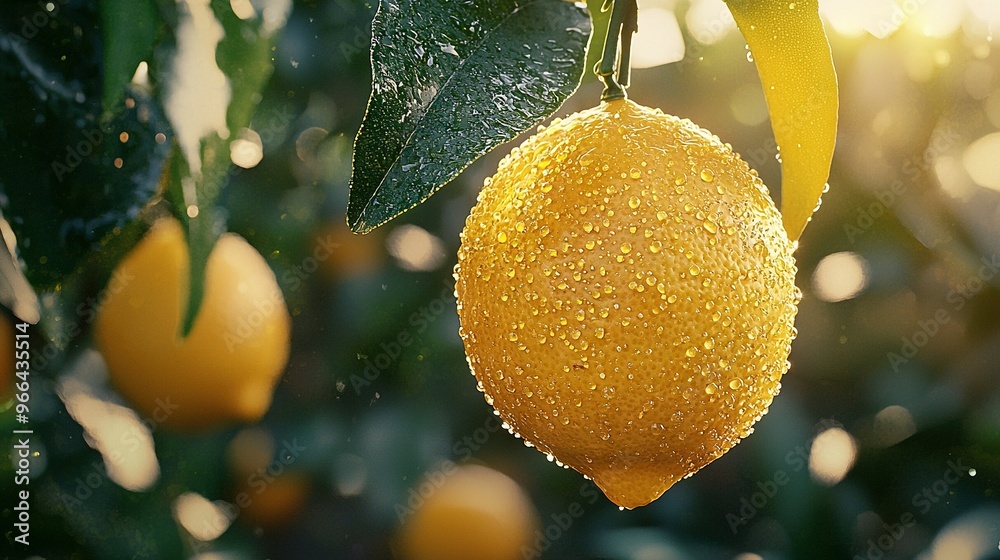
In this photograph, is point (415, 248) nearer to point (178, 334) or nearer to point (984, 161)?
point (178, 334)

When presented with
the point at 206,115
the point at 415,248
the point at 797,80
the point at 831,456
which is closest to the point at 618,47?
the point at 797,80

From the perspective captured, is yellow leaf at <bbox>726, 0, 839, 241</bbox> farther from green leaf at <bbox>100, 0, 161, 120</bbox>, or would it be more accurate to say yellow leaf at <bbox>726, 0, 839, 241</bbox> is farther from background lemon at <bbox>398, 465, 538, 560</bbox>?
background lemon at <bbox>398, 465, 538, 560</bbox>

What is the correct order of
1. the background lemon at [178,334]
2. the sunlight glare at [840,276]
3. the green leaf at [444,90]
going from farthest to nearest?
the sunlight glare at [840,276]
the background lemon at [178,334]
the green leaf at [444,90]

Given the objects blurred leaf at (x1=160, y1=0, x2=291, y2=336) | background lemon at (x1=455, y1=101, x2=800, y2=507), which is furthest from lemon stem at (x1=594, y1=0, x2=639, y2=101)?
blurred leaf at (x1=160, y1=0, x2=291, y2=336)

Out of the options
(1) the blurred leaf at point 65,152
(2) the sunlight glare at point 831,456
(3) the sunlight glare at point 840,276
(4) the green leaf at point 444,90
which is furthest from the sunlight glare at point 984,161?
(1) the blurred leaf at point 65,152

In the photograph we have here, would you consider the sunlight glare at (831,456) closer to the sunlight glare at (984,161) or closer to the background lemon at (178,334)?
the sunlight glare at (984,161)

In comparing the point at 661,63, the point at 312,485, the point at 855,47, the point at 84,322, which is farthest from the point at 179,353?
the point at 855,47
